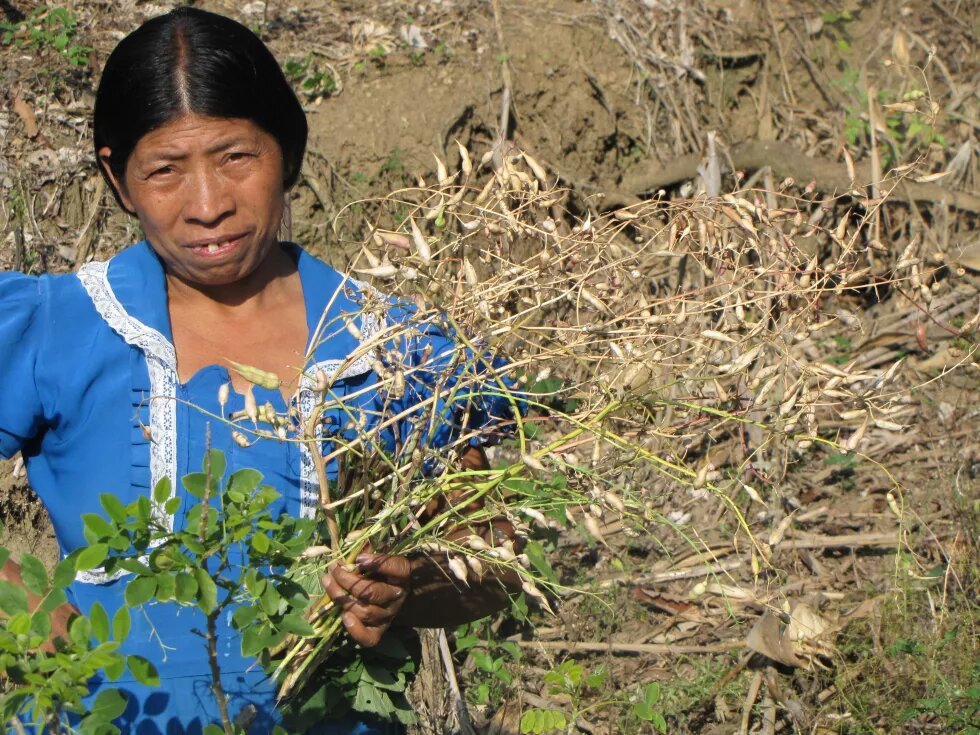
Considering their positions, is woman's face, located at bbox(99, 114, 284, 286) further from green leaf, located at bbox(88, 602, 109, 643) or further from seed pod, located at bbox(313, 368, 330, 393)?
green leaf, located at bbox(88, 602, 109, 643)

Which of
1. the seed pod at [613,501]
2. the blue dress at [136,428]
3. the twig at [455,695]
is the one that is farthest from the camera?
the twig at [455,695]

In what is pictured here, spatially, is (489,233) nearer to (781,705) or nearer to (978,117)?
(781,705)

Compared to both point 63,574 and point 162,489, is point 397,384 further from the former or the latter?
point 63,574

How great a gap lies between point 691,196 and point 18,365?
171cm

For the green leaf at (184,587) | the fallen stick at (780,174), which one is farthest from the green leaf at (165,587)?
the fallen stick at (780,174)

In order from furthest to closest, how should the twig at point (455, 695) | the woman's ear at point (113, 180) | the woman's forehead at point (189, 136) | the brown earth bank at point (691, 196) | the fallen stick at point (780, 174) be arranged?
the fallen stick at point (780, 174) → the brown earth bank at point (691, 196) → the twig at point (455, 695) → the woman's ear at point (113, 180) → the woman's forehead at point (189, 136)

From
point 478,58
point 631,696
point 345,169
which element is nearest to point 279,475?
point 631,696

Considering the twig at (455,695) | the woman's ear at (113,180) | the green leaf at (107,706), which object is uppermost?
the woman's ear at (113,180)

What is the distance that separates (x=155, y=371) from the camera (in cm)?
206

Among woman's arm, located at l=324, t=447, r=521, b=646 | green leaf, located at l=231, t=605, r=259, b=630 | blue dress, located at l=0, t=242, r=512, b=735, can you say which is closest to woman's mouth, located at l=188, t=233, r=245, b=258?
blue dress, located at l=0, t=242, r=512, b=735

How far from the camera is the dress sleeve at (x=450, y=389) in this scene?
1.67 metres

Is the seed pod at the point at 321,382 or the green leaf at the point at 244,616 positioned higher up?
the seed pod at the point at 321,382

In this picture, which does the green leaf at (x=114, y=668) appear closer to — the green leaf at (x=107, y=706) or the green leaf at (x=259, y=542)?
the green leaf at (x=107, y=706)

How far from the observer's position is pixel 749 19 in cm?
633
